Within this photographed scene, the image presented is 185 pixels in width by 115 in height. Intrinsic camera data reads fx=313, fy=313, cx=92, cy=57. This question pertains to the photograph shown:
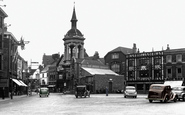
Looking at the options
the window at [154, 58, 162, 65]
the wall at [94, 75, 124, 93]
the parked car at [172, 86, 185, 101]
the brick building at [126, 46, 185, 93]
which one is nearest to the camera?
the parked car at [172, 86, 185, 101]

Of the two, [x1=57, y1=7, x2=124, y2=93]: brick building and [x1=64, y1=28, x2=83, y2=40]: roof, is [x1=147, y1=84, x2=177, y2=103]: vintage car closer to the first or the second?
[x1=57, y1=7, x2=124, y2=93]: brick building

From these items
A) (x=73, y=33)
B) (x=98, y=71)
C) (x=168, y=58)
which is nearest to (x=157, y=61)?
(x=168, y=58)

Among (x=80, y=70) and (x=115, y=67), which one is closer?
(x=80, y=70)

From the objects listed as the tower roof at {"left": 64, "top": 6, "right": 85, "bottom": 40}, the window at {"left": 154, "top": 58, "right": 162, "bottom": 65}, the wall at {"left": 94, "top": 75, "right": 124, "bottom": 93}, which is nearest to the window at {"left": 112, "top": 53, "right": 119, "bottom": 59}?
the wall at {"left": 94, "top": 75, "right": 124, "bottom": 93}

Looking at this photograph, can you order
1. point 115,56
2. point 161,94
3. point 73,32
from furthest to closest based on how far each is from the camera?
point 73,32
point 115,56
point 161,94

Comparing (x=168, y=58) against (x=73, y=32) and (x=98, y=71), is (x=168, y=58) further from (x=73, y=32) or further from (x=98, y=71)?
(x=73, y=32)

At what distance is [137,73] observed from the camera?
73875mm

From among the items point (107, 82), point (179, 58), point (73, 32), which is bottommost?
point (107, 82)

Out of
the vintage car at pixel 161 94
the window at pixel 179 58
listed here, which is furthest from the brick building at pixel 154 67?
the vintage car at pixel 161 94

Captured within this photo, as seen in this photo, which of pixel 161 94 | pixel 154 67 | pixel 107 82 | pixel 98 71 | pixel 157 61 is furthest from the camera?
pixel 98 71

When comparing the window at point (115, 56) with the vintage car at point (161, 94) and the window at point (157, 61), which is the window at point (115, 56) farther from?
the vintage car at point (161, 94)

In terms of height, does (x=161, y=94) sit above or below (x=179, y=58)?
below

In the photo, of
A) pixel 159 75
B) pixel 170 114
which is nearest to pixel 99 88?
pixel 159 75

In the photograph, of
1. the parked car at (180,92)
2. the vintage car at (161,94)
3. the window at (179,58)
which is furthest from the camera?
the window at (179,58)
